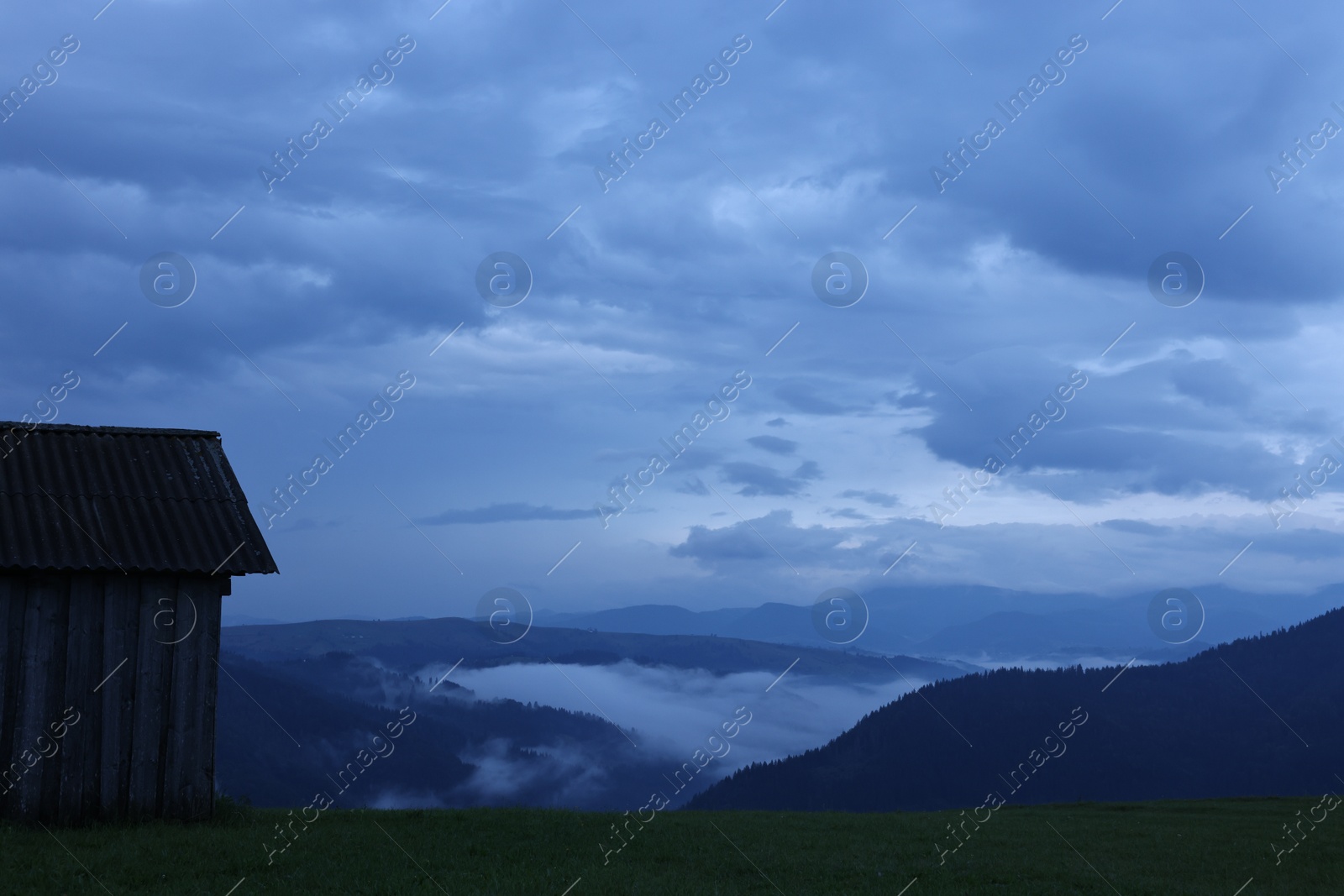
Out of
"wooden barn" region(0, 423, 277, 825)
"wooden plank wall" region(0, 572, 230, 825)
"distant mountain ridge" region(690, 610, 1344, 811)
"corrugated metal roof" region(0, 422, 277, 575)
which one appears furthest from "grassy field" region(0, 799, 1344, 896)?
"distant mountain ridge" region(690, 610, 1344, 811)

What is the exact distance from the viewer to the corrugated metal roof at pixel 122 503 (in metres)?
17.2

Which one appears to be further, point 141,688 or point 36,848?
point 141,688

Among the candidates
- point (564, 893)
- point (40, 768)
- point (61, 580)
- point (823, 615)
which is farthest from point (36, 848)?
point (823, 615)

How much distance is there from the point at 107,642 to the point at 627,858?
953cm

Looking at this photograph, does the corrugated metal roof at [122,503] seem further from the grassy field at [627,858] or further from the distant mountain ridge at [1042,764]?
the distant mountain ridge at [1042,764]

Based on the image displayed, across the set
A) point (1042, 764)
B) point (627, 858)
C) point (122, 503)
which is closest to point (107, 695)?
point (122, 503)

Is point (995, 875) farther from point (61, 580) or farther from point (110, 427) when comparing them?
point (110, 427)

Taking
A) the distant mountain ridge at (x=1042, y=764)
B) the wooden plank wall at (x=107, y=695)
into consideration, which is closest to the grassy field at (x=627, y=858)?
the wooden plank wall at (x=107, y=695)

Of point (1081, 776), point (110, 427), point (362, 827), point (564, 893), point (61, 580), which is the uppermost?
point (110, 427)

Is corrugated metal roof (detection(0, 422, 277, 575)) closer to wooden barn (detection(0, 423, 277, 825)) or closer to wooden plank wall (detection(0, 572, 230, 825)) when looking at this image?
wooden barn (detection(0, 423, 277, 825))

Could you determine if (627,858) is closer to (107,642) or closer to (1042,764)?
(107,642)

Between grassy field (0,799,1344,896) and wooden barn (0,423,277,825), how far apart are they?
821 mm

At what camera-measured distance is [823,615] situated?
29250 millimetres

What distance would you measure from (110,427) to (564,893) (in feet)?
44.6
